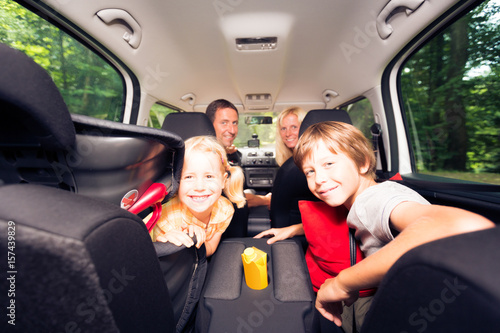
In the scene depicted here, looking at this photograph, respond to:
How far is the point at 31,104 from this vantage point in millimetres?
311

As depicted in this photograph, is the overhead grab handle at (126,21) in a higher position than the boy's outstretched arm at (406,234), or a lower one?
higher

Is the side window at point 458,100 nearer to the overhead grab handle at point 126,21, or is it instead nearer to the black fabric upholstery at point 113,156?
the black fabric upholstery at point 113,156

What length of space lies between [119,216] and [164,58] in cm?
247

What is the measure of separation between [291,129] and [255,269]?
2202 mm

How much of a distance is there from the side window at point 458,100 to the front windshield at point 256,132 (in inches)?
85.0

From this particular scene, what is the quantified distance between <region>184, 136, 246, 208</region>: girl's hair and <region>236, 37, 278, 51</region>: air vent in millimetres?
1154

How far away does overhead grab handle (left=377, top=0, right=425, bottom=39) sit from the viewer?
1.44 m

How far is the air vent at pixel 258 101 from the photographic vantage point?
339 cm

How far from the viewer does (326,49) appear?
2.21m

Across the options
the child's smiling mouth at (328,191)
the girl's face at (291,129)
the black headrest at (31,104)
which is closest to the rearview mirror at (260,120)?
the girl's face at (291,129)

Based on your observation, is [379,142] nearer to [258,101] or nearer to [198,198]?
[258,101]

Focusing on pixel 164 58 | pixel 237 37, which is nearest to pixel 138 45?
pixel 164 58

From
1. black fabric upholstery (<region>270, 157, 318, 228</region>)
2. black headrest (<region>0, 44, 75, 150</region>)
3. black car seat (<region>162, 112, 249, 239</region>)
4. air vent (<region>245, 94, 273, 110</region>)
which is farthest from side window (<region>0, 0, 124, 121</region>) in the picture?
air vent (<region>245, 94, 273, 110</region>)

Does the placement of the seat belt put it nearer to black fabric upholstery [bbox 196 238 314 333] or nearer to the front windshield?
the front windshield
